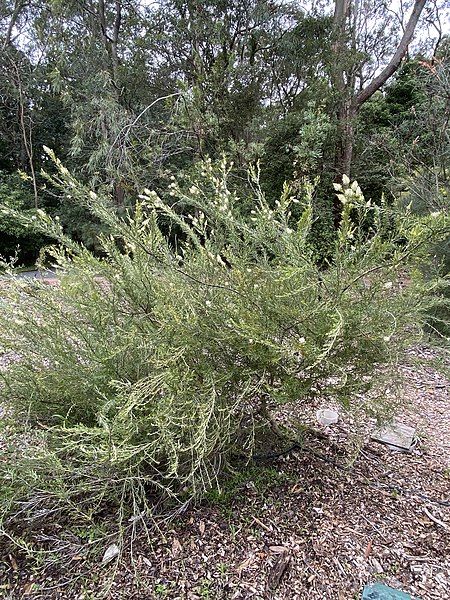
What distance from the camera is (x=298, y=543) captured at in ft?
4.66

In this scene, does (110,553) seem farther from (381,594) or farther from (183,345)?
(381,594)

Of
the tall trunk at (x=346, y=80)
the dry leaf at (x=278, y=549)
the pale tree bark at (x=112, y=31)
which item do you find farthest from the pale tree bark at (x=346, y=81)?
the dry leaf at (x=278, y=549)

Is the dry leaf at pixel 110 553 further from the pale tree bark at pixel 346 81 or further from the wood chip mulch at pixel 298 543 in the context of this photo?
the pale tree bark at pixel 346 81

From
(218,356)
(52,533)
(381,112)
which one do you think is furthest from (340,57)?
(52,533)

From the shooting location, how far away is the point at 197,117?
22.8ft

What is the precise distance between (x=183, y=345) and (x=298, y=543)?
816 mm

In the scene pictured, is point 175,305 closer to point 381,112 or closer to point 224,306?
point 224,306

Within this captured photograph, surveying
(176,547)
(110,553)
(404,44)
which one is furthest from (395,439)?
(404,44)

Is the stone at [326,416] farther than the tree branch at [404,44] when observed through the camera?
No

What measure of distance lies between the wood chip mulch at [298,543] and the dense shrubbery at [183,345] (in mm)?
177

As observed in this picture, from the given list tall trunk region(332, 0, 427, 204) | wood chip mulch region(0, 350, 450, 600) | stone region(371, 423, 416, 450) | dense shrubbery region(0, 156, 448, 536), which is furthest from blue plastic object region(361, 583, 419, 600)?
tall trunk region(332, 0, 427, 204)

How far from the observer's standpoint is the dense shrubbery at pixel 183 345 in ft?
4.22

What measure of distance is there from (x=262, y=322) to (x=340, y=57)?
7544 millimetres

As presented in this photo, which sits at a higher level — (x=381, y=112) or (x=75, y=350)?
(x=381, y=112)
